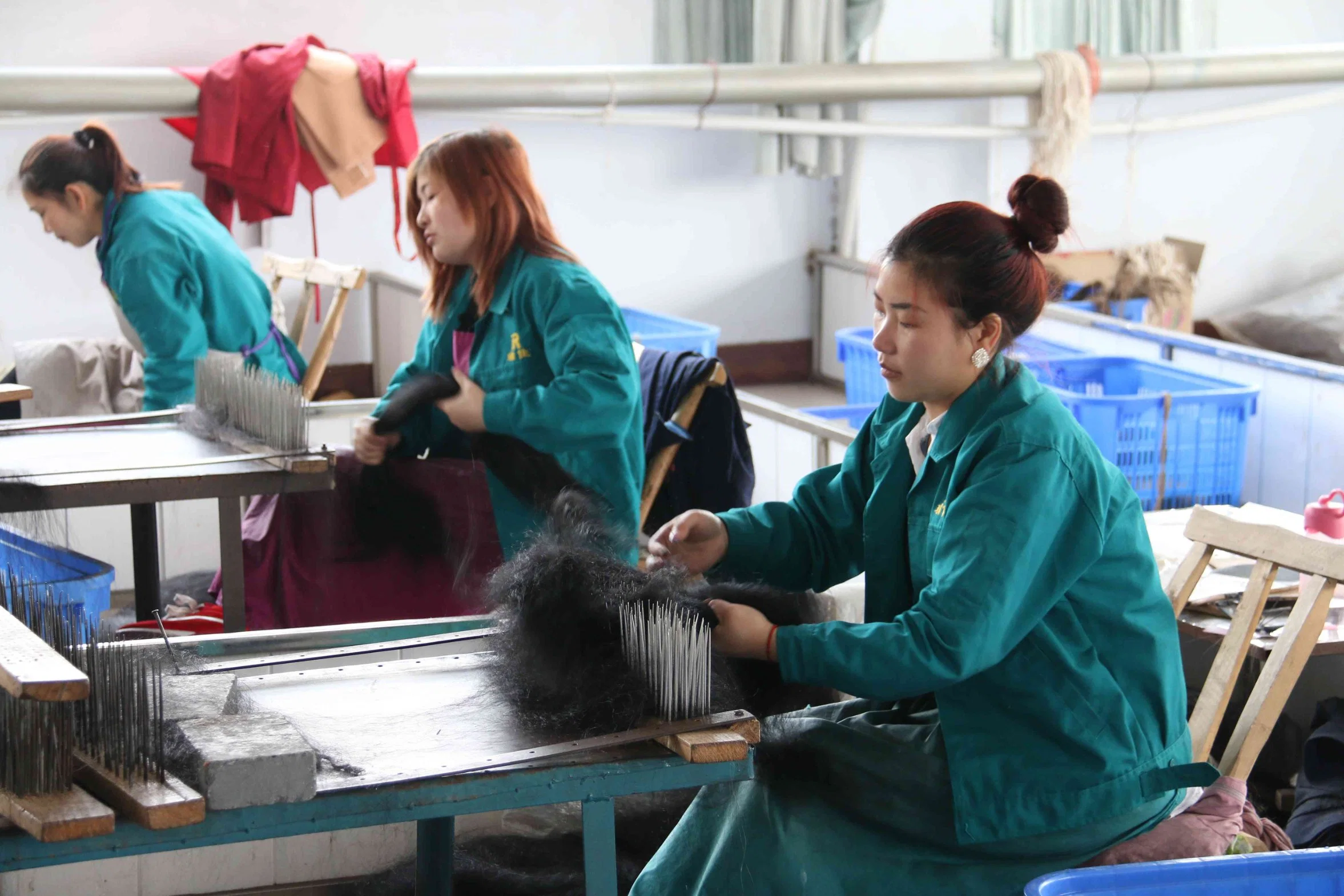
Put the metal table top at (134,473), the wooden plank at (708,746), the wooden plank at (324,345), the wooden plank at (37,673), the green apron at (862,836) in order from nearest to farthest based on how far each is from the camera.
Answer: the wooden plank at (37,673) → the wooden plank at (708,746) → the green apron at (862,836) → the metal table top at (134,473) → the wooden plank at (324,345)

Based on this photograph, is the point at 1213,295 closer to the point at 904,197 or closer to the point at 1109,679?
the point at 904,197

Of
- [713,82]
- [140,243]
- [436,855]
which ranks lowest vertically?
[436,855]

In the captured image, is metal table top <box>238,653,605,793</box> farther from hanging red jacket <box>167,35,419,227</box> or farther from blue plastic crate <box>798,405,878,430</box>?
hanging red jacket <box>167,35,419,227</box>

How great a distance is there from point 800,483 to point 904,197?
5.60 metres

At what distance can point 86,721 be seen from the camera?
4.91 feet

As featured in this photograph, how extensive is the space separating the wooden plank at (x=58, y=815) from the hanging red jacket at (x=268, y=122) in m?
4.37

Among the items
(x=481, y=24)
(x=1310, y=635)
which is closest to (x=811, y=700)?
(x=1310, y=635)

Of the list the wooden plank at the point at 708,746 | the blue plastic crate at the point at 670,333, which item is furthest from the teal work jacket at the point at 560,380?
the blue plastic crate at the point at 670,333

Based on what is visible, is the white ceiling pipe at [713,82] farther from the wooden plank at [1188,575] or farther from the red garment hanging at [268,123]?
the wooden plank at [1188,575]

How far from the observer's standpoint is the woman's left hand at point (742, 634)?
177 centimetres

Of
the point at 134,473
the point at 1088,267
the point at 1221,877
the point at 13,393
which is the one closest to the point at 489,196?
the point at 134,473

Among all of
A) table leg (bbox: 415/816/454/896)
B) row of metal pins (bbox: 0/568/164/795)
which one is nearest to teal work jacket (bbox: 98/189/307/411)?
table leg (bbox: 415/816/454/896)

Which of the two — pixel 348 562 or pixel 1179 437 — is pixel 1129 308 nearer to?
pixel 1179 437

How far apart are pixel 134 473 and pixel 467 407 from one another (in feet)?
2.24
